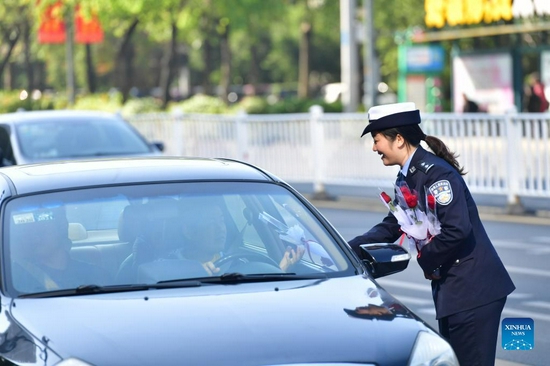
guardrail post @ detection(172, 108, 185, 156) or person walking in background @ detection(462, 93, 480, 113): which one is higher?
guardrail post @ detection(172, 108, 185, 156)

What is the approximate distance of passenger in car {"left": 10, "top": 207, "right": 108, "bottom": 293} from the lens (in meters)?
4.90

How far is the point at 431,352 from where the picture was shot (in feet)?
14.0

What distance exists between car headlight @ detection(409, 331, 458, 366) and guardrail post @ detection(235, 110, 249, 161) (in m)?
15.7

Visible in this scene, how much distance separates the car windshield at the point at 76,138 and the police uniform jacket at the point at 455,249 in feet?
28.6

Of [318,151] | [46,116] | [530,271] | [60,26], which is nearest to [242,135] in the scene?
[318,151]

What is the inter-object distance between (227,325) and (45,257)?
1.08 metres

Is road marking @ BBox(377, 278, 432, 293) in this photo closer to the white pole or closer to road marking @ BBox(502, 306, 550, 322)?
road marking @ BBox(502, 306, 550, 322)

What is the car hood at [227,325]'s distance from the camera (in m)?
4.08

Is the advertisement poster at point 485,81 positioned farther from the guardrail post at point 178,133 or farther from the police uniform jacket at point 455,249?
the police uniform jacket at point 455,249

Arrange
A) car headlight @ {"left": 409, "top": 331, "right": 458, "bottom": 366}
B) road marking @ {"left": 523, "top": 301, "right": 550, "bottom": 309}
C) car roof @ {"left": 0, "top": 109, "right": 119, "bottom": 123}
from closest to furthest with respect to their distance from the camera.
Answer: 1. car headlight @ {"left": 409, "top": 331, "right": 458, "bottom": 366}
2. road marking @ {"left": 523, "top": 301, "right": 550, "bottom": 309}
3. car roof @ {"left": 0, "top": 109, "right": 119, "bottom": 123}

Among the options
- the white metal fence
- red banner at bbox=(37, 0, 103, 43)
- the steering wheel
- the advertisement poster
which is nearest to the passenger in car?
the steering wheel

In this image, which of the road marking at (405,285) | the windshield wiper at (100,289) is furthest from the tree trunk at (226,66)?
the windshield wiper at (100,289)

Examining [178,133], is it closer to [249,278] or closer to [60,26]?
[249,278]

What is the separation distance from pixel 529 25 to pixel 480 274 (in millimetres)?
26800
